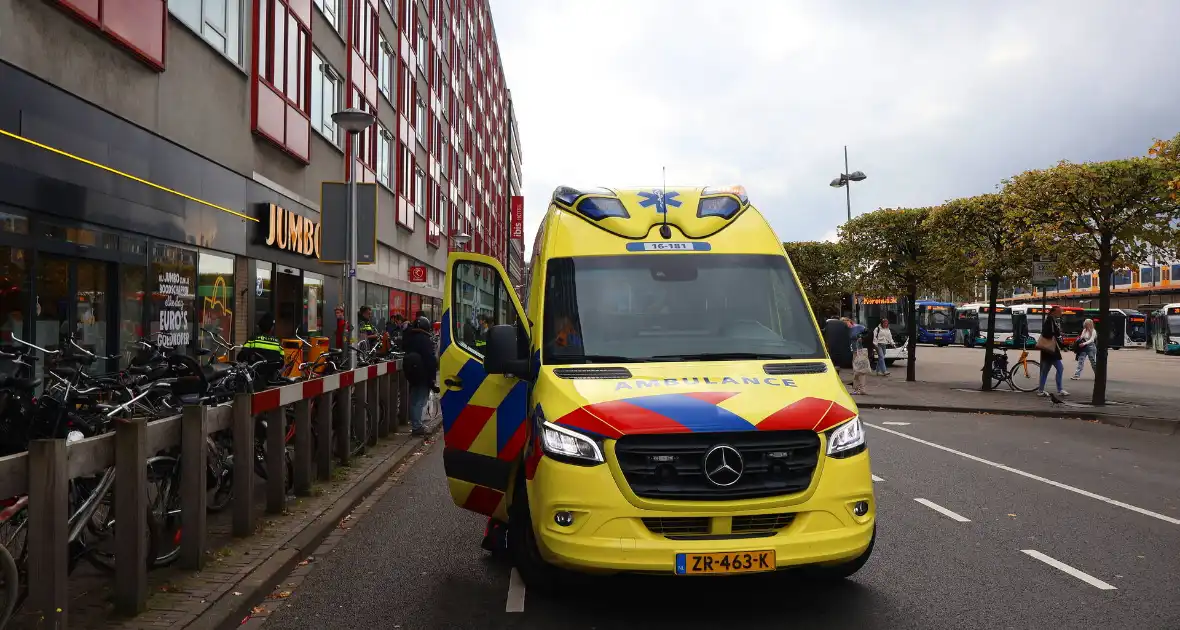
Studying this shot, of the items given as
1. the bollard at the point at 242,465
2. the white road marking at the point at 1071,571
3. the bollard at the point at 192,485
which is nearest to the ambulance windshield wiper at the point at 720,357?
the white road marking at the point at 1071,571

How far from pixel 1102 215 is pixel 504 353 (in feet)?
49.0

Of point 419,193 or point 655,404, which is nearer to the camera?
point 655,404

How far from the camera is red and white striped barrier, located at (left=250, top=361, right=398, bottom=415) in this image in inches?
255

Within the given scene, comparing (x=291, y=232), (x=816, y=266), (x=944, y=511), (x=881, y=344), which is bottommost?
(x=944, y=511)

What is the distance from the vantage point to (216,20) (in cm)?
1549

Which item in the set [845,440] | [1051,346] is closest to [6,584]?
[845,440]

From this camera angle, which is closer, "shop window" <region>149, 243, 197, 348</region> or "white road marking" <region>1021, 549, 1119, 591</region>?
"white road marking" <region>1021, 549, 1119, 591</region>

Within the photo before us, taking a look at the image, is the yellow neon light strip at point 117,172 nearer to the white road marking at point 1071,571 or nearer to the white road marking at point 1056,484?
the white road marking at point 1071,571

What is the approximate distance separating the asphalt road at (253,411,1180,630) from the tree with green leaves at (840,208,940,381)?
1738cm

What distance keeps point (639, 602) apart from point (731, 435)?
4.01 ft

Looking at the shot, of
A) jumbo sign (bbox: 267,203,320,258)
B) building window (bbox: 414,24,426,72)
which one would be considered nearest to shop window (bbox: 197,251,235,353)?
jumbo sign (bbox: 267,203,320,258)

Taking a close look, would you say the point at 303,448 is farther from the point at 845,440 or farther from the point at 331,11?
the point at 331,11

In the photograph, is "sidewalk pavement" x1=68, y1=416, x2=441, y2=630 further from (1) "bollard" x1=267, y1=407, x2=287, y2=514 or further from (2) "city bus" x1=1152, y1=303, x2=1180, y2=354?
(2) "city bus" x1=1152, y1=303, x2=1180, y2=354

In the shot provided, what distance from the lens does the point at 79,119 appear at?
36.4 feet
